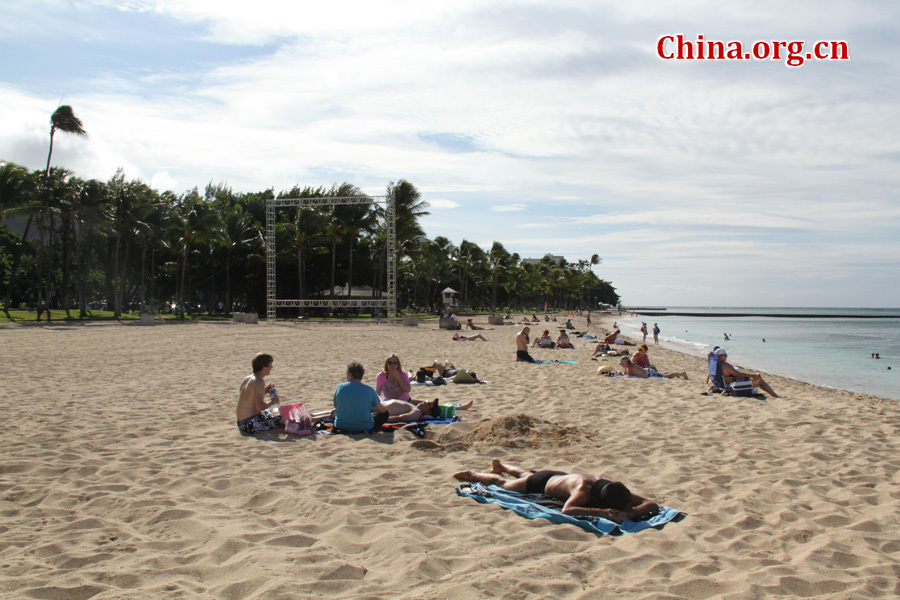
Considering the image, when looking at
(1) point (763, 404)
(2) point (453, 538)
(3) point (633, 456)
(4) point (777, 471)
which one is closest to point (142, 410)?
(2) point (453, 538)

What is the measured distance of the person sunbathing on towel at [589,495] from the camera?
149 inches

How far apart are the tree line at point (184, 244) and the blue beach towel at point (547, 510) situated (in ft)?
102

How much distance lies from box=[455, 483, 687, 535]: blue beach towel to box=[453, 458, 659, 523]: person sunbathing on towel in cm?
4

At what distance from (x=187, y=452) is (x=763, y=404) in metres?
7.35

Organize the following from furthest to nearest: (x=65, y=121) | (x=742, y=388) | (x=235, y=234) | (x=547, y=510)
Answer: (x=235, y=234) → (x=65, y=121) → (x=742, y=388) → (x=547, y=510)

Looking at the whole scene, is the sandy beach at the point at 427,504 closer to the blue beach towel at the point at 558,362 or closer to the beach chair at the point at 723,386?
the beach chair at the point at 723,386

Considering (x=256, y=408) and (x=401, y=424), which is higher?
(x=256, y=408)

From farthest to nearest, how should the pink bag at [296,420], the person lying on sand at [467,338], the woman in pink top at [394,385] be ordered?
the person lying on sand at [467,338]
the woman in pink top at [394,385]
the pink bag at [296,420]

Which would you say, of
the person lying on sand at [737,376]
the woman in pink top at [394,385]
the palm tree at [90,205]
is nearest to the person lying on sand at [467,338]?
the person lying on sand at [737,376]

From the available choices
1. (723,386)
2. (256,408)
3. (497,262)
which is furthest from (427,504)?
(497,262)

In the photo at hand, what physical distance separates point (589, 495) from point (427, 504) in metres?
1.10

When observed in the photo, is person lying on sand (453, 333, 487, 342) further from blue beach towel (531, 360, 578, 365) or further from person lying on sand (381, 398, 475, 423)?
person lying on sand (381, 398, 475, 423)

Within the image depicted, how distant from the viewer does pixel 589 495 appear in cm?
389

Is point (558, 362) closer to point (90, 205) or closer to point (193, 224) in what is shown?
point (90, 205)
